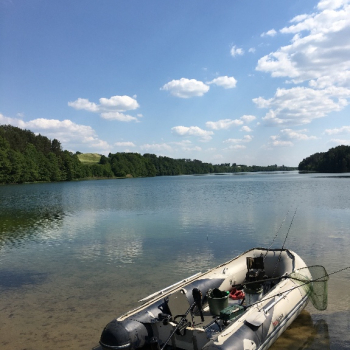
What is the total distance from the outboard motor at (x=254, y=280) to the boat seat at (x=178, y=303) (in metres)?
1.78

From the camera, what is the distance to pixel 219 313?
7.78 m

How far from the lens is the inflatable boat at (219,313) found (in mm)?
6488

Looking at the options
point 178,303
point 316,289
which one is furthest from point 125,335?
point 316,289

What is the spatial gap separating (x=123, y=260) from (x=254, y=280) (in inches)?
288

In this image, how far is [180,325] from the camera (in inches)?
260

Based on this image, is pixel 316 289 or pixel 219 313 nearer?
pixel 219 313

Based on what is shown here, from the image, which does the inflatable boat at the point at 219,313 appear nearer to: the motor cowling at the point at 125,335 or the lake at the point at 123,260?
the motor cowling at the point at 125,335

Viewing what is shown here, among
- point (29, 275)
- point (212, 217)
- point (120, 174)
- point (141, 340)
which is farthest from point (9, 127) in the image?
point (141, 340)

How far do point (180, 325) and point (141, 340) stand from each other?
0.84 meters

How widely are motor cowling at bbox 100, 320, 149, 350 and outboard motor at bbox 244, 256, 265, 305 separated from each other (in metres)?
2.97

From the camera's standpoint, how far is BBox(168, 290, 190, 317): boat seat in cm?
723

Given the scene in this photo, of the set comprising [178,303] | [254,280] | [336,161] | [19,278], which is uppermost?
[336,161]

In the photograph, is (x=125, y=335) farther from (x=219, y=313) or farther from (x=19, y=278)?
(x=19, y=278)

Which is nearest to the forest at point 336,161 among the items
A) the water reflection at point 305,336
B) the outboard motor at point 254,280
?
the outboard motor at point 254,280
